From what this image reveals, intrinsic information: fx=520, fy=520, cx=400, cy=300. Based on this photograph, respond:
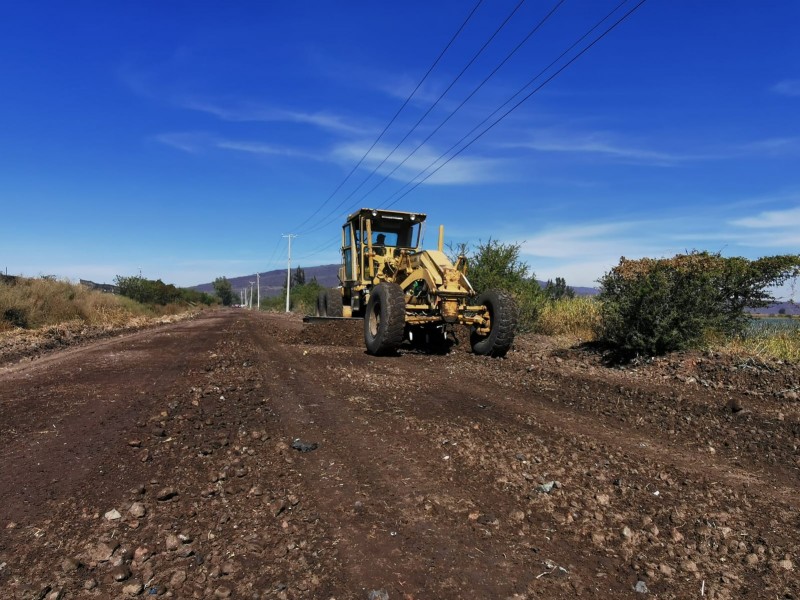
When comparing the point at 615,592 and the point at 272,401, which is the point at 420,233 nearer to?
the point at 272,401

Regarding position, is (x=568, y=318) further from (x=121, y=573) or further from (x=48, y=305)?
(x=48, y=305)

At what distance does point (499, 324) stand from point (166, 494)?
24.4ft

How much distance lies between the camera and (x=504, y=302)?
9.97 meters

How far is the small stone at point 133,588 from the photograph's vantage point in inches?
91.5

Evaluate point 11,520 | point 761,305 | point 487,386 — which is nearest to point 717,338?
point 761,305

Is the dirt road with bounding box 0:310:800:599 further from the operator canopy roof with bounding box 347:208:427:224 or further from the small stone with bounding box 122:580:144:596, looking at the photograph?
the operator canopy roof with bounding box 347:208:427:224

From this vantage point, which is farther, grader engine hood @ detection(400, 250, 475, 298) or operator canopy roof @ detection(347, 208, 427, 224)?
operator canopy roof @ detection(347, 208, 427, 224)

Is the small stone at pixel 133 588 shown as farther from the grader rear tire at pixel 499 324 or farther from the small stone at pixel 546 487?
the grader rear tire at pixel 499 324

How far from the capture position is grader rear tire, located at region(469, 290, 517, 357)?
9828 millimetres

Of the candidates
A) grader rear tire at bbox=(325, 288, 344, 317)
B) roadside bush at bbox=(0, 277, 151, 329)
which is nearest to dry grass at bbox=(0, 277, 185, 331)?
roadside bush at bbox=(0, 277, 151, 329)

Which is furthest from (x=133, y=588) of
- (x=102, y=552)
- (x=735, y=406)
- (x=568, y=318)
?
(x=568, y=318)

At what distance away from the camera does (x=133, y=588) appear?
2.34 metres

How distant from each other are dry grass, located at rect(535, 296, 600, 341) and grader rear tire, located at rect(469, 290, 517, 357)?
4.38 meters

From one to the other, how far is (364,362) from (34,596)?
6842mm
